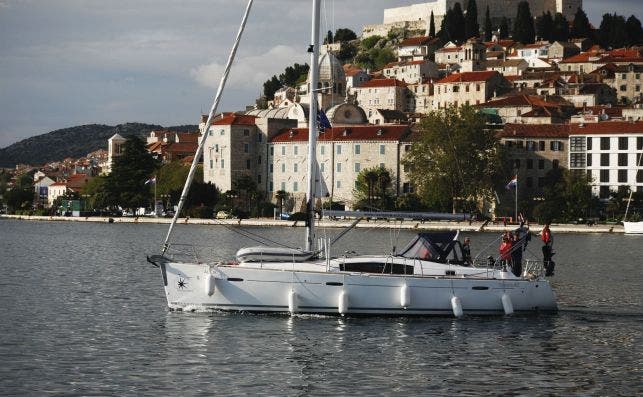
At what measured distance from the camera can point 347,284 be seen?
88.2 ft

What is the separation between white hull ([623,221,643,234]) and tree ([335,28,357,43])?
4625 inches

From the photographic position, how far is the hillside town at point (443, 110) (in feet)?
323

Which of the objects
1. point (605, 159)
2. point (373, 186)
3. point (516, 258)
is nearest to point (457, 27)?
point (373, 186)

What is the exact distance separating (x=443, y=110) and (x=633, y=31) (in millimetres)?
42800

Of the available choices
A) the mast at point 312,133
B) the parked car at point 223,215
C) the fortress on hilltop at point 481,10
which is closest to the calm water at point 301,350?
the mast at point 312,133

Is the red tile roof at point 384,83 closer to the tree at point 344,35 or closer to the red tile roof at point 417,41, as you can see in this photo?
the red tile roof at point 417,41

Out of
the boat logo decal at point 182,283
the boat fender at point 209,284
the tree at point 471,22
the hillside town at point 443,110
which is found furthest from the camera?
the tree at point 471,22

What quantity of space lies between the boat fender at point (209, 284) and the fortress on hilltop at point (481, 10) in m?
153

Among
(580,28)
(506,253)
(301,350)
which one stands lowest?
(301,350)

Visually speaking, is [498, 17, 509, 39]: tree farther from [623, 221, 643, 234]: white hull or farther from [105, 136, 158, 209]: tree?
[623, 221, 643, 234]: white hull

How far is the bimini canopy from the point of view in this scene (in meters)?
28.0

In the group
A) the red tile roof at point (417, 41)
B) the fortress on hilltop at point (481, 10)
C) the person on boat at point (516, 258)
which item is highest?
the fortress on hilltop at point (481, 10)

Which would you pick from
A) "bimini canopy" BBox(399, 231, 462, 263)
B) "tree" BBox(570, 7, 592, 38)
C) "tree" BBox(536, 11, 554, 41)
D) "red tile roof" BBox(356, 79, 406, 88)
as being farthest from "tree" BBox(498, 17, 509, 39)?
"bimini canopy" BBox(399, 231, 462, 263)

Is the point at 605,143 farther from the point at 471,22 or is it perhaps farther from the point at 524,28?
the point at 471,22
